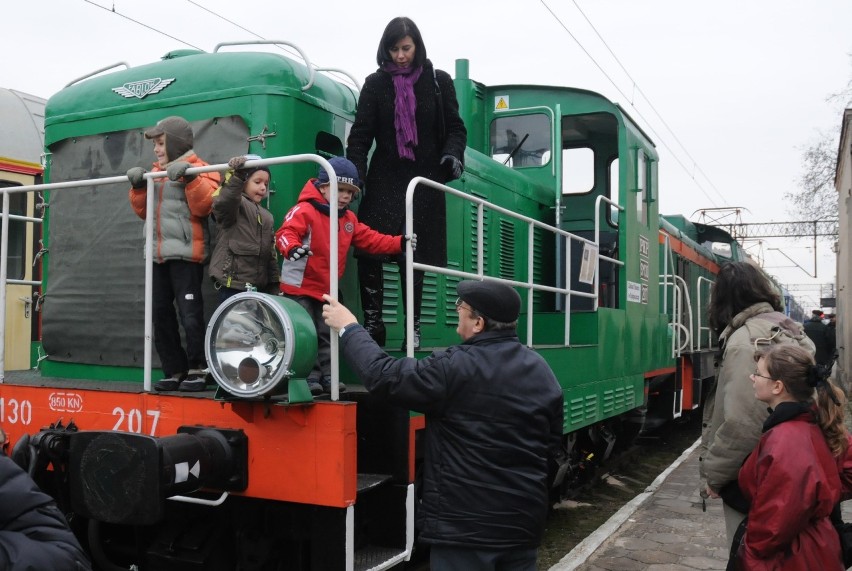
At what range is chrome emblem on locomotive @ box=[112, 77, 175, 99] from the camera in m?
4.24

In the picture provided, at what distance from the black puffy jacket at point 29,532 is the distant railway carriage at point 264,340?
1.03m

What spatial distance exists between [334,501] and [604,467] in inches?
220

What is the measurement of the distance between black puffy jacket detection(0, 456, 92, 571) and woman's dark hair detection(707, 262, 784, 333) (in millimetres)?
2956

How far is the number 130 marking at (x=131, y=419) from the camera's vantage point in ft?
10.9

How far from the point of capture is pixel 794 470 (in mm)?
2670

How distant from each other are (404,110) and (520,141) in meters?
2.95

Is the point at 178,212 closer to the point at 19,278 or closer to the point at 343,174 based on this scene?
the point at 343,174

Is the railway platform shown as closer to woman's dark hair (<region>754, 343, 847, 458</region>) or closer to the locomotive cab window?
woman's dark hair (<region>754, 343, 847, 458</region>)

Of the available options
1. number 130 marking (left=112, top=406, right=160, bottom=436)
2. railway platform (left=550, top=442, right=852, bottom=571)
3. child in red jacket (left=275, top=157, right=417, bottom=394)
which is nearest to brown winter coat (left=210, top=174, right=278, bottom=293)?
child in red jacket (left=275, top=157, right=417, bottom=394)

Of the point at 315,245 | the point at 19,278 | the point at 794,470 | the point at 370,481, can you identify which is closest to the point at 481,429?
the point at 370,481

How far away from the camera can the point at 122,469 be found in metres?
2.86

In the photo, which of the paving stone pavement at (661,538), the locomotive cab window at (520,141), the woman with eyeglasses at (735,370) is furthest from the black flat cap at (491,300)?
the locomotive cab window at (520,141)

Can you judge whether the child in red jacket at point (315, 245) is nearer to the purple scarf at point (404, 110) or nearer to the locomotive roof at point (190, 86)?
the purple scarf at point (404, 110)

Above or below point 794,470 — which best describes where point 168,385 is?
above
